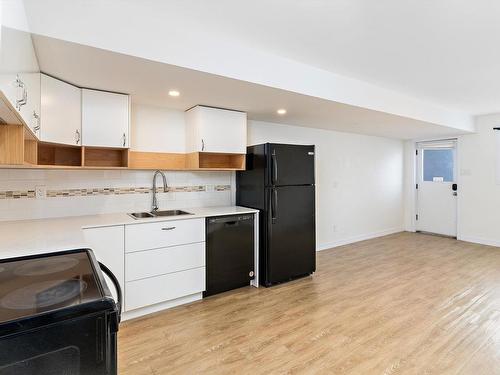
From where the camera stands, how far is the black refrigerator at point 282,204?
3268mm

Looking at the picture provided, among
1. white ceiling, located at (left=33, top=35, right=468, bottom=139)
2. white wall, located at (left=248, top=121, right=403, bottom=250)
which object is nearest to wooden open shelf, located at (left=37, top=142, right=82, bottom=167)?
white ceiling, located at (left=33, top=35, right=468, bottom=139)

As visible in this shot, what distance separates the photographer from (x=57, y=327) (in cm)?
86


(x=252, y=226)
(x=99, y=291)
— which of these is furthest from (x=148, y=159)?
(x=99, y=291)

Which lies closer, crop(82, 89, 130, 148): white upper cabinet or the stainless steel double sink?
crop(82, 89, 130, 148): white upper cabinet

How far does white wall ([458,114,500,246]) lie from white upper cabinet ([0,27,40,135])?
6609 mm

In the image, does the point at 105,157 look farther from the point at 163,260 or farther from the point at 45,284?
the point at 45,284

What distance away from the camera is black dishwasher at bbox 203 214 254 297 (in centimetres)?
298

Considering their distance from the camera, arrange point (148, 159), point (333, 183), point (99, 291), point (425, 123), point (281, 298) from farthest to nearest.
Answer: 1. point (333, 183)
2. point (425, 123)
3. point (148, 159)
4. point (281, 298)
5. point (99, 291)

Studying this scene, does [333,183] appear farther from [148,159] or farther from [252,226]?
[148,159]

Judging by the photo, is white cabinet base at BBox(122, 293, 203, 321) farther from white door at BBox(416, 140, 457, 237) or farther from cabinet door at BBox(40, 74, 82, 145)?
white door at BBox(416, 140, 457, 237)

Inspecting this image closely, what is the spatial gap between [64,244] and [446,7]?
2.85 meters

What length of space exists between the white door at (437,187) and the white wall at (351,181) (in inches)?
15.6

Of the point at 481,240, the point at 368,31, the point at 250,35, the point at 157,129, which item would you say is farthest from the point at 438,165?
the point at 157,129

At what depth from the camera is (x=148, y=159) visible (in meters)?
3.21
